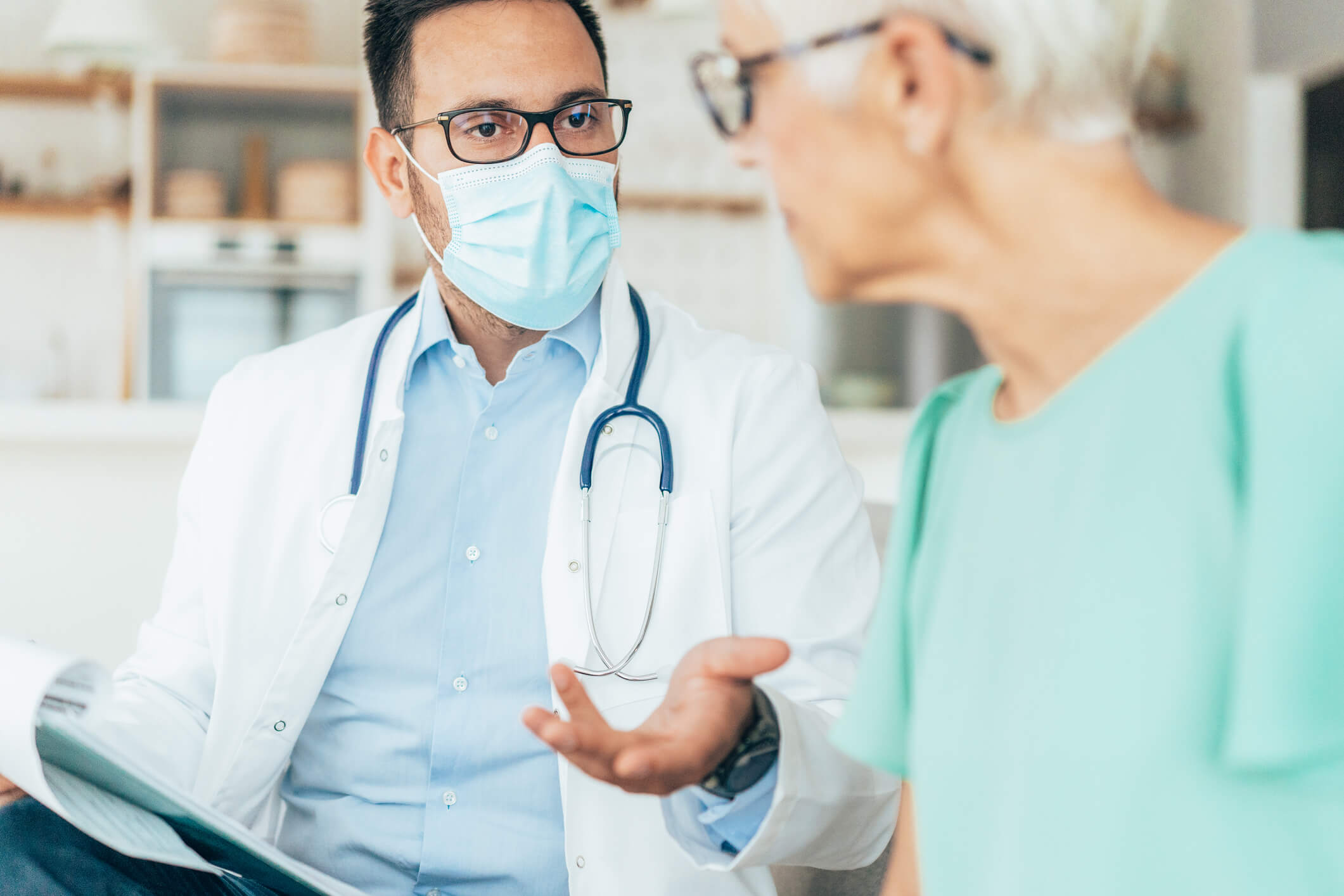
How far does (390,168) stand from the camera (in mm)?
1475

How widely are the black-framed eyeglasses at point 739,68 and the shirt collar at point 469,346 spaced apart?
75 cm

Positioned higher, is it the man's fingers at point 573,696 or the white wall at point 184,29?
the white wall at point 184,29

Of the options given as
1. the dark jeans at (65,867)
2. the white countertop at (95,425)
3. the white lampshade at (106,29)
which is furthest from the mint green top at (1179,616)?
the white lampshade at (106,29)

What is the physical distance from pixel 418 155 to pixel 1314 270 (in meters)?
1.10

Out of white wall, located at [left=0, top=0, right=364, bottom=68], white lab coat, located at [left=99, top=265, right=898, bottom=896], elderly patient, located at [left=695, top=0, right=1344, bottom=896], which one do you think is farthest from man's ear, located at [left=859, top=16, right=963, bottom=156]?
white wall, located at [left=0, top=0, right=364, bottom=68]

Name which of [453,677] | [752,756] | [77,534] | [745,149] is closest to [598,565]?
[453,677]

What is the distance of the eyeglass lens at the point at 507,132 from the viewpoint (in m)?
1.31

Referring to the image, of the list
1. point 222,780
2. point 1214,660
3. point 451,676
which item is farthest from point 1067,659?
point 222,780

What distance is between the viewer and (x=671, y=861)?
1.09 meters

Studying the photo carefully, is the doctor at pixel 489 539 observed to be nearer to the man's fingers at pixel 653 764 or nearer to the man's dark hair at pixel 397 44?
the man's dark hair at pixel 397 44

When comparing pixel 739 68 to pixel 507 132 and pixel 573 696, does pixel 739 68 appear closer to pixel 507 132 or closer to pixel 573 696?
pixel 573 696

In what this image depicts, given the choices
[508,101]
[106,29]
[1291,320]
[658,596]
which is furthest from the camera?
[106,29]

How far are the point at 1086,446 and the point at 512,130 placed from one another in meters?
0.95

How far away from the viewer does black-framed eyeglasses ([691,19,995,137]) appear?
50 centimetres
